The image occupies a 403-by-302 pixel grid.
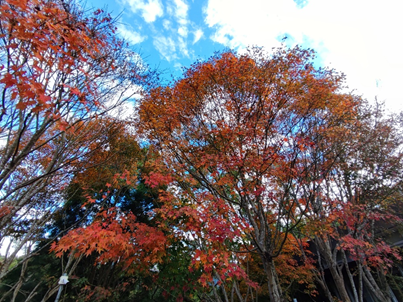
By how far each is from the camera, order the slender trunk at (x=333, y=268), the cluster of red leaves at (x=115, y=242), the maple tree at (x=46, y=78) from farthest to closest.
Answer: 1. the slender trunk at (x=333, y=268)
2. the cluster of red leaves at (x=115, y=242)
3. the maple tree at (x=46, y=78)

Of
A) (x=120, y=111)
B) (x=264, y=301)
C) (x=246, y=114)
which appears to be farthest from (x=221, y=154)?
(x=264, y=301)

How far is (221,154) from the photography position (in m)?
5.69

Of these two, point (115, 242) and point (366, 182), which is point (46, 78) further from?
point (366, 182)

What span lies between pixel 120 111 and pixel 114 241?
3.30 m

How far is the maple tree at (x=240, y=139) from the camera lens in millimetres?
5066

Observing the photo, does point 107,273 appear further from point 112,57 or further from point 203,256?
point 112,57

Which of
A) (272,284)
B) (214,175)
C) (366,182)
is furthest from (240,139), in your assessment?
(366,182)

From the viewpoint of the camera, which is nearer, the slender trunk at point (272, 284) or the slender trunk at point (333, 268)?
the slender trunk at point (272, 284)

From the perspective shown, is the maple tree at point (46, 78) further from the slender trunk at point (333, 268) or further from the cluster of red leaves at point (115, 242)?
the slender trunk at point (333, 268)

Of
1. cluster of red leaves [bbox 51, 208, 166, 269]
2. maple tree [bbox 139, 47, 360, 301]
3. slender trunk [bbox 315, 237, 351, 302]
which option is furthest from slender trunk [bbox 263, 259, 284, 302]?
slender trunk [bbox 315, 237, 351, 302]

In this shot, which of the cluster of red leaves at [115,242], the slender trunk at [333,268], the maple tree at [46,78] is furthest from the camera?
the slender trunk at [333,268]

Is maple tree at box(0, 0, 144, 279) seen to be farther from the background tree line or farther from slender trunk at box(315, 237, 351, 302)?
slender trunk at box(315, 237, 351, 302)

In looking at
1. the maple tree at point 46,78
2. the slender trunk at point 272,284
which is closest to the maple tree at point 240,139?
the slender trunk at point 272,284

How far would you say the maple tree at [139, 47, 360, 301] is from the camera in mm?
5066
